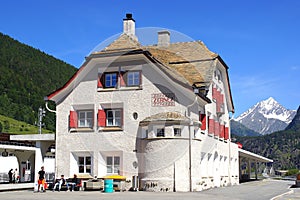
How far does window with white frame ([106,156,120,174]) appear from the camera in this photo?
2794 cm

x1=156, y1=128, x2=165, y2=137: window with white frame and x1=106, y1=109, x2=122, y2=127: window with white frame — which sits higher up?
x1=106, y1=109, x2=122, y2=127: window with white frame

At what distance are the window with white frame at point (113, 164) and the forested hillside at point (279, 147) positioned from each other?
14069cm

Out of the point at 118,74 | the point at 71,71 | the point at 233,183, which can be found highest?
the point at 71,71

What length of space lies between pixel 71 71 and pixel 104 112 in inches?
3833

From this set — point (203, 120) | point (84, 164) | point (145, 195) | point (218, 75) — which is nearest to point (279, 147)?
point (218, 75)

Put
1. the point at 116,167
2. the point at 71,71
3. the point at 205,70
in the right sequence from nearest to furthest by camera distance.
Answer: the point at 116,167
the point at 205,70
the point at 71,71

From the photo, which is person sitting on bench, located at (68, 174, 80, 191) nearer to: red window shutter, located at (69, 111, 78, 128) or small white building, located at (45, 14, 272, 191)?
small white building, located at (45, 14, 272, 191)

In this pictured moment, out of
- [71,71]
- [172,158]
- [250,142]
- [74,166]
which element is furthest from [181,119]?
[250,142]

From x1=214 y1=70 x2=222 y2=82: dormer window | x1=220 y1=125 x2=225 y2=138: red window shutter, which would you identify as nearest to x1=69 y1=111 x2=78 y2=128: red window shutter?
x1=214 y1=70 x2=222 y2=82: dormer window

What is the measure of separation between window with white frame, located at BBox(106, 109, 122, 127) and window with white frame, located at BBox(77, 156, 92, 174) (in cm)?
232

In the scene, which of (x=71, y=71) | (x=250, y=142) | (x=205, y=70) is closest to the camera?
(x=205, y=70)

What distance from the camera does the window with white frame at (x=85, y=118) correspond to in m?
29.1

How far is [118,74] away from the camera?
28.5 metres

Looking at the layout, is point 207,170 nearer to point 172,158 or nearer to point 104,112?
point 172,158
